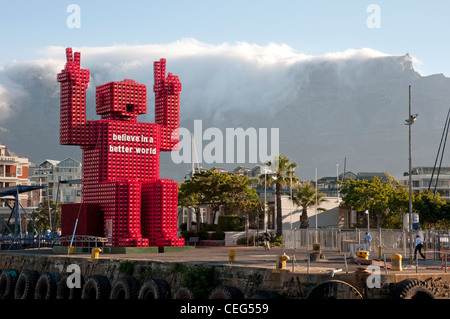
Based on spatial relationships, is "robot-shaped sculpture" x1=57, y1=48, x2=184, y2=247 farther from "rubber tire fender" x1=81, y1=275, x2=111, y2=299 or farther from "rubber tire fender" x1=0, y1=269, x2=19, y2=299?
"rubber tire fender" x1=81, y1=275, x2=111, y2=299

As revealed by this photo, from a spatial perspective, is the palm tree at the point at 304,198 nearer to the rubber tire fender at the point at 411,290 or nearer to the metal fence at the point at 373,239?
the metal fence at the point at 373,239

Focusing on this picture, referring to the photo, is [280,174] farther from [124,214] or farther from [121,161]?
[124,214]

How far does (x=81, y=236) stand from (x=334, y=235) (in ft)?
58.4

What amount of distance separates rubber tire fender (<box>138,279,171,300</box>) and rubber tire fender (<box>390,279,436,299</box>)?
10.8 meters

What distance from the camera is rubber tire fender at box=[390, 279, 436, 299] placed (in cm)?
2464

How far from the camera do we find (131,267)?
35.0 meters

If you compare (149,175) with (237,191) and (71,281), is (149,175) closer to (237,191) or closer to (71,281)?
(71,281)

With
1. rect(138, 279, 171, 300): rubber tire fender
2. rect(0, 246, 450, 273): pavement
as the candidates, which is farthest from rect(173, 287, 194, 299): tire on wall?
rect(0, 246, 450, 273): pavement

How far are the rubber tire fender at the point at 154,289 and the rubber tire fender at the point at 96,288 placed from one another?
10.9ft

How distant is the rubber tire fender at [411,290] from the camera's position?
24641 mm

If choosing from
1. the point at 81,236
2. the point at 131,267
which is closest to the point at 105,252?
the point at 81,236

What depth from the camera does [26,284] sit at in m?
39.9

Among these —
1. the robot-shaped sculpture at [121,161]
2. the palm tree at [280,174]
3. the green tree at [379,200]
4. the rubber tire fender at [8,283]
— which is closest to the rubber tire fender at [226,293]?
the rubber tire fender at [8,283]

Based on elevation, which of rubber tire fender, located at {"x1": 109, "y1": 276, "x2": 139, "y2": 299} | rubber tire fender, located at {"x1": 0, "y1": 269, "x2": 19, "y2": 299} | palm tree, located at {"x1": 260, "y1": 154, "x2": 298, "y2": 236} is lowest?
rubber tire fender, located at {"x1": 0, "y1": 269, "x2": 19, "y2": 299}
